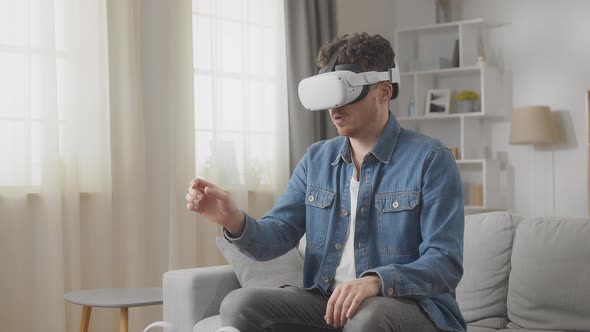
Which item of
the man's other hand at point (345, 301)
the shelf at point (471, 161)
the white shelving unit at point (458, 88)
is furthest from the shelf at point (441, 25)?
the man's other hand at point (345, 301)

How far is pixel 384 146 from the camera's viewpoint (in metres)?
1.98

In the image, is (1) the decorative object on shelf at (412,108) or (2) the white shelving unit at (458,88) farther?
(1) the decorative object on shelf at (412,108)

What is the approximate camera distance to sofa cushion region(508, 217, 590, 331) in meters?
2.41

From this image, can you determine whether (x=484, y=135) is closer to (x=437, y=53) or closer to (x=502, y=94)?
(x=502, y=94)

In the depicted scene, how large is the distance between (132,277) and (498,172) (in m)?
2.84

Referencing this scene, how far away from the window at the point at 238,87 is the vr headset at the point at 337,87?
7.78 feet

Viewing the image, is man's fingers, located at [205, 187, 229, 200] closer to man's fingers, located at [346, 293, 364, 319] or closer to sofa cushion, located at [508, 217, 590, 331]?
man's fingers, located at [346, 293, 364, 319]

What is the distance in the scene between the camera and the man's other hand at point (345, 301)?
1.57 m

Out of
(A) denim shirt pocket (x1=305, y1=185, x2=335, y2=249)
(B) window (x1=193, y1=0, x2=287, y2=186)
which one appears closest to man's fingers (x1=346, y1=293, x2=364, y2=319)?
(A) denim shirt pocket (x1=305, y1=185, x2=335, y2=249)

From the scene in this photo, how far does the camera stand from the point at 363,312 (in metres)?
1.56

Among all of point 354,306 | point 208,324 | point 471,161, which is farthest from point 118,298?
point 471,161

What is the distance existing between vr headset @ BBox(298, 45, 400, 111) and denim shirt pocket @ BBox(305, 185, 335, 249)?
0.24 m

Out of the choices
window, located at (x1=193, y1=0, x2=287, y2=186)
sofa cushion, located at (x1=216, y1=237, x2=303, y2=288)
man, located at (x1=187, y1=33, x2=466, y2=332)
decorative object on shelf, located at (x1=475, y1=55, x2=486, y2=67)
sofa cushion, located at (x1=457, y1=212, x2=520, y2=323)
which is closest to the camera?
man, located at (x1=187, y1=33, x2=466, y2=332)

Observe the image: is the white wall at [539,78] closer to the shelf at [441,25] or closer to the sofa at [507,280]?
the shelf at [441,25]
